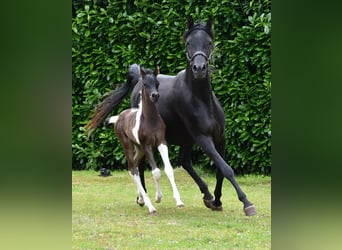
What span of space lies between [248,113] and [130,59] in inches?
84.8

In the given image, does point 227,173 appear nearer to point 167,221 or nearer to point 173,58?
point 167,221

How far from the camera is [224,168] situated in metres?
5.65

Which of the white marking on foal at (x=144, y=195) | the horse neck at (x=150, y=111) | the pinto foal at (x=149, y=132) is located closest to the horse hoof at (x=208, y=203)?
the pinto foal at (x=149, y=132)

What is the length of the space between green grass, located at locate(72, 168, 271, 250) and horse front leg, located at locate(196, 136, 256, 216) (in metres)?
0.17

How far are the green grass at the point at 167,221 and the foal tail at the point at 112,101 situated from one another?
1.03 metres

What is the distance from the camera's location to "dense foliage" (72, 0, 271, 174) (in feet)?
27.3

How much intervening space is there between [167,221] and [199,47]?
176cm

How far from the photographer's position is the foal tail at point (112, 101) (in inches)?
270

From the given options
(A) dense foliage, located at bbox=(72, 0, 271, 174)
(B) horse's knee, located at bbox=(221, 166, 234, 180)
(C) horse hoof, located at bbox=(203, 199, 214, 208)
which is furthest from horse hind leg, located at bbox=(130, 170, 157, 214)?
(A) dense foliage, located at bbox=(72, 0, 271, 174)

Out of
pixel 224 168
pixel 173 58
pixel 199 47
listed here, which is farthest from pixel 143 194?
pixel 173 58

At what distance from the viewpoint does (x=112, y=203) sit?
23.2 ft

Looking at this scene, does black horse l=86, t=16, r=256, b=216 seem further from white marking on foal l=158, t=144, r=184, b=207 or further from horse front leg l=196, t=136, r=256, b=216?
white marking on foal l=158, t=144, r=184, b=207
